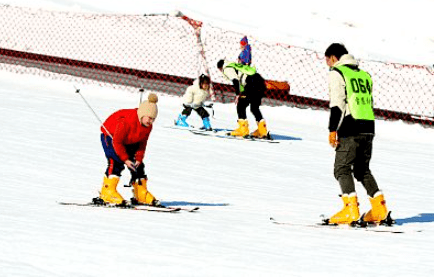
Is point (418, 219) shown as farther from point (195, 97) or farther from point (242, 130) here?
point (195, 97)

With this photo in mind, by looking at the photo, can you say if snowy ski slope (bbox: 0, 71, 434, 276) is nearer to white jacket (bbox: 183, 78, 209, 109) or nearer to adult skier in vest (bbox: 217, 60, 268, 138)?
adult skier in vest (bbox: 217, 60, 268, 138)

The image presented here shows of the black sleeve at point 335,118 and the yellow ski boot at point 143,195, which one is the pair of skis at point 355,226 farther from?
the yellow ski boot at point 143,195

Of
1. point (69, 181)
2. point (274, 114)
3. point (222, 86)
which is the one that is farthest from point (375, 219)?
point (222, 86)

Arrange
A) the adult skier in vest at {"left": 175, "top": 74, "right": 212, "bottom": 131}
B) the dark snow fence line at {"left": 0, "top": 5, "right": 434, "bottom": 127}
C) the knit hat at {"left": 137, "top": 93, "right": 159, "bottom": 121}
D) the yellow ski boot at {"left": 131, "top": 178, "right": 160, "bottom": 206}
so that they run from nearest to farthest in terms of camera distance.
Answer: the knit hat at {"left": 137, "top": 93, "right": 159, "bottom": 121}
the yellow ski boot at {"left": 131, "top": 178, "right": 160, "bottom": 206}
the adult skier in vest at {"left": 175, "top": 74, "right": 212, "bottom": 131}
the dark snow fence line at {"left": 0, "top": 5, "right": 434, "bottom": 127}

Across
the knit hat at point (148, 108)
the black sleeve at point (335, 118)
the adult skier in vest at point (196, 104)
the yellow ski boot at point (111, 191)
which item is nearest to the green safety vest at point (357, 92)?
the black sleeve at point (335, 118)

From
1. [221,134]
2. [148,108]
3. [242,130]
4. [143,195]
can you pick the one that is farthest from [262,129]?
[148,108]

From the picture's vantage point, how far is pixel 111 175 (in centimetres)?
1003

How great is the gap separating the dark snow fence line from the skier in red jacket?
39.1 ft

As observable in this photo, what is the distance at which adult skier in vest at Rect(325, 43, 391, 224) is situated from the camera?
9828 mm

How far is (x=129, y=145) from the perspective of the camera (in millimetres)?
9875

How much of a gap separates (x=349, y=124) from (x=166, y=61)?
809 inches

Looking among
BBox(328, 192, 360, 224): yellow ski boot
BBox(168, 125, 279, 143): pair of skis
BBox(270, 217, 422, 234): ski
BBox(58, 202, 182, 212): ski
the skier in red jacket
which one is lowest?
BBox(270, 217, 422, 234): ski

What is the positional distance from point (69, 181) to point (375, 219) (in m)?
3.28

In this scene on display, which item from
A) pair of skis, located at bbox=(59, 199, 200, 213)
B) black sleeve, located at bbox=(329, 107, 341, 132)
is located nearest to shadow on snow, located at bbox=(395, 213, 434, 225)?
black sleeve, located at bbox=(329, 107, 341, 132)
